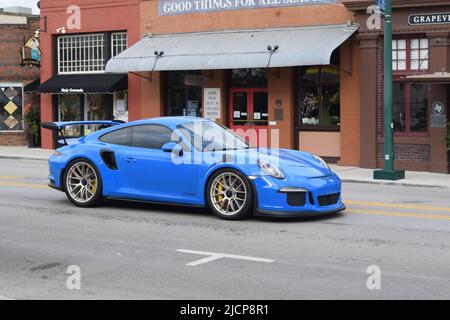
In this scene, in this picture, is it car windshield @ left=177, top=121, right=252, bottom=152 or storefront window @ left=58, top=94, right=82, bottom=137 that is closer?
car windshield @ left=177, top=121, right=252, bottom=152

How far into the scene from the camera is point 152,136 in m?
10.9

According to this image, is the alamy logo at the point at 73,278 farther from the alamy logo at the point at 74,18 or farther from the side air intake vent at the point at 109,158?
the alamy logo at the point at 74,18

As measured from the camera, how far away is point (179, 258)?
7.87 metres

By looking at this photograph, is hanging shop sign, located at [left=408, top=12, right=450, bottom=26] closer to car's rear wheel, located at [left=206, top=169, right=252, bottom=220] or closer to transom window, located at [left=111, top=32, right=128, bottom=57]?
transom window, located at [left=111, top=32, right=128, bottom=57]

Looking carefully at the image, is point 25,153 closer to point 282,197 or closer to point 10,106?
point 10,106

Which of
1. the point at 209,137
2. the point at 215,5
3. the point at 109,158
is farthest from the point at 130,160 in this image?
the point at 215,5

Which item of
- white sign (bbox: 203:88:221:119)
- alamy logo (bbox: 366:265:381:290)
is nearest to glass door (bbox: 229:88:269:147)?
white sign (bbox: 203:88:221:119)

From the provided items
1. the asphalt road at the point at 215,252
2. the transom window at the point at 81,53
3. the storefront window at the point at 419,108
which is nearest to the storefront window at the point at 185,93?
the transom window at the point at 81,53

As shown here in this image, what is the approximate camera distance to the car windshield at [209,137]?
416 inches

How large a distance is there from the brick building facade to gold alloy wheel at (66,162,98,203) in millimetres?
18211

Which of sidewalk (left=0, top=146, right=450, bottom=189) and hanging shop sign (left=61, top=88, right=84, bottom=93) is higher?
hanging shop sign (left=61, top=88, right=84, bottom=93)

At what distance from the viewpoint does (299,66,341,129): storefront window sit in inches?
838

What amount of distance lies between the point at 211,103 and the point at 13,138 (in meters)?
9.74
